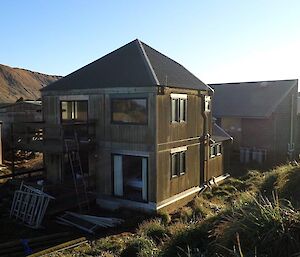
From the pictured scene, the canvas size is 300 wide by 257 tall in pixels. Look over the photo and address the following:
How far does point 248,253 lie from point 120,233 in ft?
28.6

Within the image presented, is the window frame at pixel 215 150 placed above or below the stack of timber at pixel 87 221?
above

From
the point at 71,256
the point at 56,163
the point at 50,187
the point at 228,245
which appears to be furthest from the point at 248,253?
the point at 56,163

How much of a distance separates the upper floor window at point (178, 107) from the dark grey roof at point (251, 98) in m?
14.0

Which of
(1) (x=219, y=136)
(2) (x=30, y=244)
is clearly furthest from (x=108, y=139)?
(1) (x=219, y=136)

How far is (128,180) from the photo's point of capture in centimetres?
1636

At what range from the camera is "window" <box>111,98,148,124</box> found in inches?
588

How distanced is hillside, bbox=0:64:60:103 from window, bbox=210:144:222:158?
70940mm

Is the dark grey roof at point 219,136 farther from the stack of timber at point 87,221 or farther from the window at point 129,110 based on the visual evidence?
the stack of timber at point 87,221

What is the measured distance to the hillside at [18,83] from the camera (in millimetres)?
88688

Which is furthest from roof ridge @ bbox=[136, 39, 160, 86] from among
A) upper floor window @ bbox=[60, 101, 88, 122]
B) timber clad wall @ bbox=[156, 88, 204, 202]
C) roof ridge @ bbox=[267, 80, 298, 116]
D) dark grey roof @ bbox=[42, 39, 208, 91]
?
roof ridge @ bbox=[267, 80, 298, 116]

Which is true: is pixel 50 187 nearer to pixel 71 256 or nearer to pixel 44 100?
pixel 44 100

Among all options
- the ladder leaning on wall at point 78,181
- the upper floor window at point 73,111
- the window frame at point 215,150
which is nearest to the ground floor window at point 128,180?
the ladder leaning on wall at point 78,181

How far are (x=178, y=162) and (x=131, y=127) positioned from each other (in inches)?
122

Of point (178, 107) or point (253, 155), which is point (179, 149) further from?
point (253, 155)
